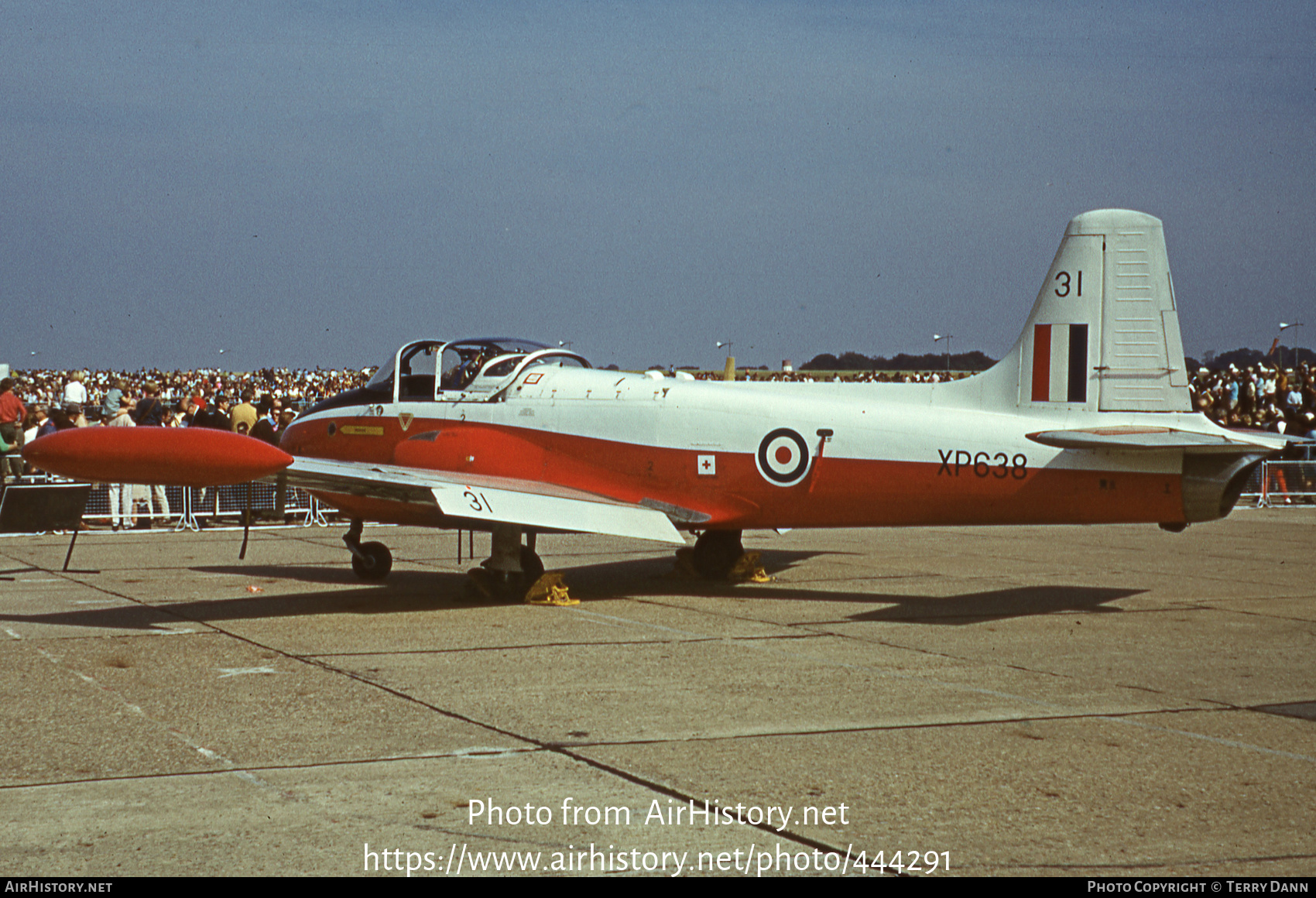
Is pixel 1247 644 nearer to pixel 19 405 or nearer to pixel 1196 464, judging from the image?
pixel 1196 464

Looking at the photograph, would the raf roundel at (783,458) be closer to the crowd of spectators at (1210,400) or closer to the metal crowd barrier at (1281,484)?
the crowd of spectators at (1210,400)

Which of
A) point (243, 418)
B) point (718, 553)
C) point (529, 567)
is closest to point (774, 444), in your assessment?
point (718, 553)

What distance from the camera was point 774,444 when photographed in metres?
12.2

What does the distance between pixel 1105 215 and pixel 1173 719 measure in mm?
5551

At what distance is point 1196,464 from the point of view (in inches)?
423

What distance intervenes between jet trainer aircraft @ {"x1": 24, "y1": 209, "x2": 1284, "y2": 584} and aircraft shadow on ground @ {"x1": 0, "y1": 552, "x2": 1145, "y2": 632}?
2.69 ft

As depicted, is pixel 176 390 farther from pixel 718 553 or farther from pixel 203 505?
pixel 718 553

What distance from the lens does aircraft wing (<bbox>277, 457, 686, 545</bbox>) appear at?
11.3 metres

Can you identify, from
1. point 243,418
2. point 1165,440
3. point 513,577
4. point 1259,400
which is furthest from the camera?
point 1259,400

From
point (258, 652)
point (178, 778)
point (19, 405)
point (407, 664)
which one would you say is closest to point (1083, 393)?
point (407, 664)

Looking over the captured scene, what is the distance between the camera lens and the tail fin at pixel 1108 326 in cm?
1107

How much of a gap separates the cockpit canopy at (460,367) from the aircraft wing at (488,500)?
1.26 m

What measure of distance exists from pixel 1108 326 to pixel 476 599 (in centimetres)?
643

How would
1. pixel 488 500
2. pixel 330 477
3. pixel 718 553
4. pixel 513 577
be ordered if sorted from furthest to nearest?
1. pixel 718 553
2. pixel 513 577
3. pixel 488 500
4. pixel 330 477
